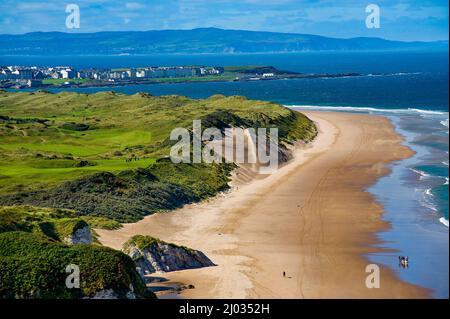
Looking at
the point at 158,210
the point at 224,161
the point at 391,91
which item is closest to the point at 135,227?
the point at 158,210

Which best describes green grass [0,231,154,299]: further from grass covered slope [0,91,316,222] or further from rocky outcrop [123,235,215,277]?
grass covered slope [0,91,316,222]

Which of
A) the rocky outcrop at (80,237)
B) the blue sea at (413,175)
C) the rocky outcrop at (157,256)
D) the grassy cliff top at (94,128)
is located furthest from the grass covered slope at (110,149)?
the blue sea at (413,175)

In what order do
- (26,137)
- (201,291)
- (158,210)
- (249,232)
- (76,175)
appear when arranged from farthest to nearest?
(26,137) → (76,175) → (158,210) → (249,232) → (201,291)

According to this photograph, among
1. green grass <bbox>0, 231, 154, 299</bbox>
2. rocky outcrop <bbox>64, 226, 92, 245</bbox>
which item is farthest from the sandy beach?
green grass <bbox>0, 231, 154, 299</bbox>

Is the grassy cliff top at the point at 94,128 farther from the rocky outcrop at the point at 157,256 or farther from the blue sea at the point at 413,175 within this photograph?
the rocky outcrop at the point at 157,256
